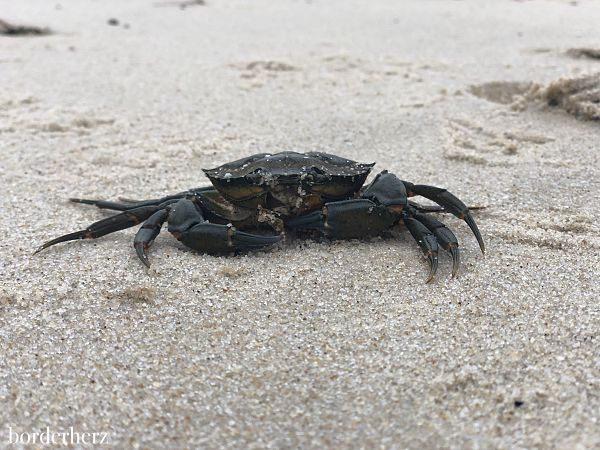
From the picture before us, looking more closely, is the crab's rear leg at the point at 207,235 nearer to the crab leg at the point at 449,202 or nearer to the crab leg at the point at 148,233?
the crab leg at the point at 148,233

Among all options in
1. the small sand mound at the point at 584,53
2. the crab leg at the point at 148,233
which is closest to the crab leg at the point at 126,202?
the crab leg at the point at 148,233

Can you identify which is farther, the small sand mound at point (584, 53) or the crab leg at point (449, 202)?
the small sand mound at point (584, 53)

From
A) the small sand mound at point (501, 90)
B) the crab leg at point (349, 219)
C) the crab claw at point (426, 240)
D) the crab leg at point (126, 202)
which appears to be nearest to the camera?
the crab claw at point (426, 240)

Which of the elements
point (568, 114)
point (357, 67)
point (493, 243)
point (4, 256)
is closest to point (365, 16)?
point (357, 67)

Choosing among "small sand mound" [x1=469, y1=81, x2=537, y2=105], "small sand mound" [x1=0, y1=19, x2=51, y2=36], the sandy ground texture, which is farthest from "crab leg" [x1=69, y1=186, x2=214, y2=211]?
"small sand mound" [x1=0, y1=19, x2=51, y2=36]

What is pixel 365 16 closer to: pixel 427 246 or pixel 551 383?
pixel 427 246

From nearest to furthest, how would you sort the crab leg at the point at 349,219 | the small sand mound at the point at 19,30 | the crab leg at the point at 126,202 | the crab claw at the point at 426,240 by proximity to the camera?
the crab claw at the point at 426,240 → the crab leg at the point at 349,219 → the crab leg at the point at 126,202 → the small sand mound at the point at 19,30

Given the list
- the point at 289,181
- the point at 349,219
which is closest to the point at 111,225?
the point at 289,181
